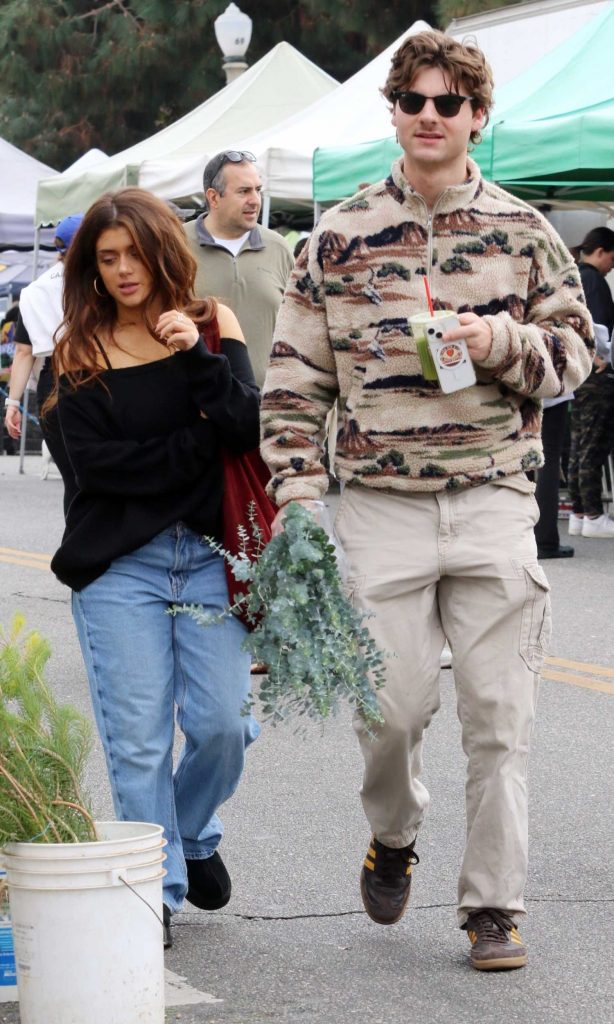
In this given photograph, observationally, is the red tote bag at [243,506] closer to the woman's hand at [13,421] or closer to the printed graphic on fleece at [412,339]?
the printed graphic on fleece at [412,339]

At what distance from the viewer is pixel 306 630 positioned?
147 inches

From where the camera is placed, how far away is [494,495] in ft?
13.3

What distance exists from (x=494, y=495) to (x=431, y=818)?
1.74 meters

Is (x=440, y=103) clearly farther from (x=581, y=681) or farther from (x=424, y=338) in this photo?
(x=581, y=681)

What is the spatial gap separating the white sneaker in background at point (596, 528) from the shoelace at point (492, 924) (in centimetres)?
857

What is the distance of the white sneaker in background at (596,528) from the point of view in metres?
12.5

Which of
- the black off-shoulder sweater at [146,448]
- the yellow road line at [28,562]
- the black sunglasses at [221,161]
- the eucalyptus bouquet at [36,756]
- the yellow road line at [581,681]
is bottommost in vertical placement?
the yellow road line at [28,562]

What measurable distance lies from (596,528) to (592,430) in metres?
0.76

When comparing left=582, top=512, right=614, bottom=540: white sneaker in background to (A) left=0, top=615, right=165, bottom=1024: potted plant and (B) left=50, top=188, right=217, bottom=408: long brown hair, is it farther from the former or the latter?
(A) left=0, top=615, right=165, bottom=1024: potted plant

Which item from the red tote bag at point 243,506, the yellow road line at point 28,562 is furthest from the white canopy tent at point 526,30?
the red tote bag at point 243,506

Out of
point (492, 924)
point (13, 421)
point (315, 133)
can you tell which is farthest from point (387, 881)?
point (315, 133)

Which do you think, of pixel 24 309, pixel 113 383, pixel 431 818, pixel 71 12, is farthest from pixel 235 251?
pixel 71 12

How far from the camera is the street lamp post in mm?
20781

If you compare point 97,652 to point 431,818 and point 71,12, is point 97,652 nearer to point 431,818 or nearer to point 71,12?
point 431,818
